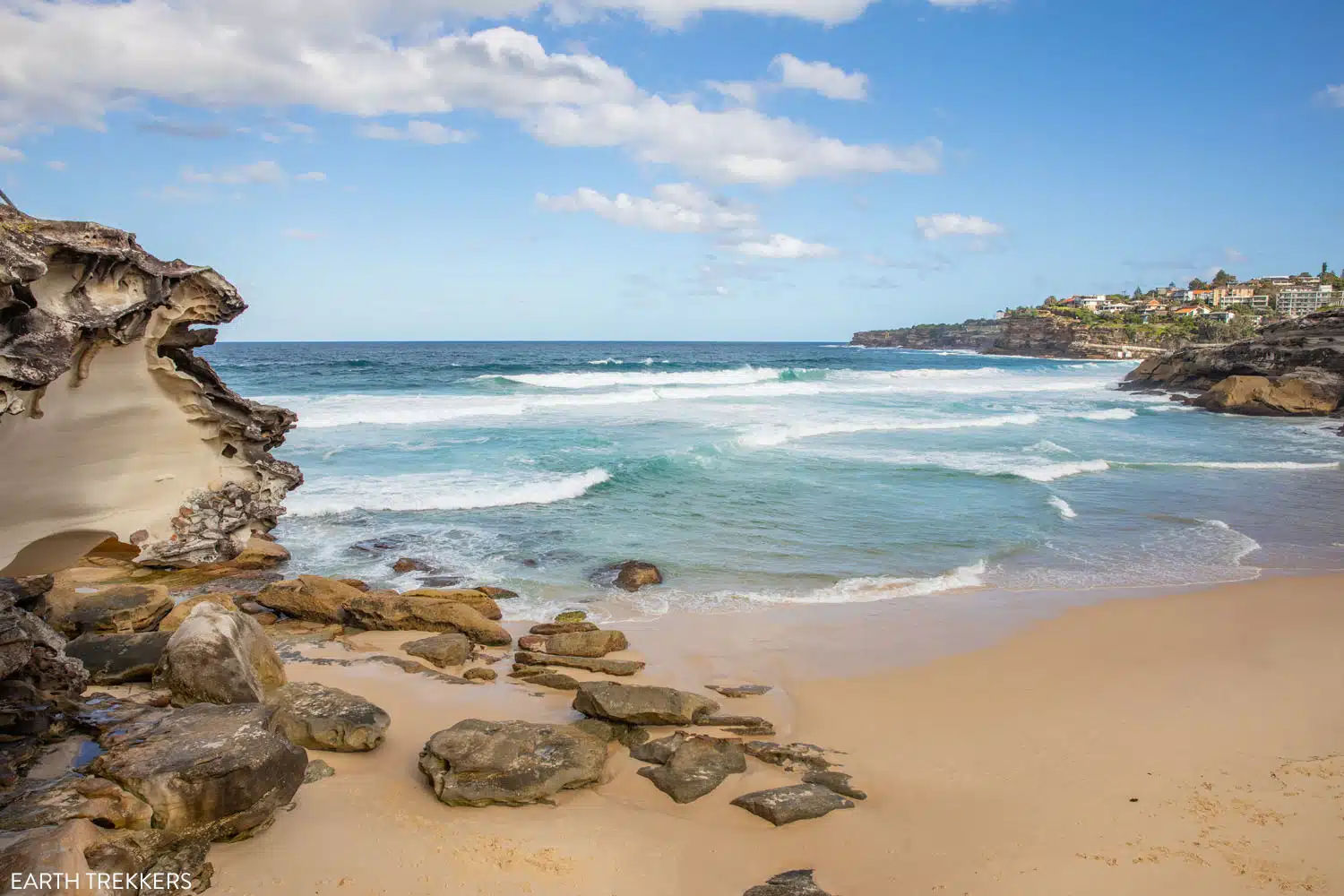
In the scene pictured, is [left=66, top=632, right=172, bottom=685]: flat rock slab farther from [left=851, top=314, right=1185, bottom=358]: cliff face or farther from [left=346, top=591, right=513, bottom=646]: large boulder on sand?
[left=851, top=314, right=1185, bottom=358]: cliff face

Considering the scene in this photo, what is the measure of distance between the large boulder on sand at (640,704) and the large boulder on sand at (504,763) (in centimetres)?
79

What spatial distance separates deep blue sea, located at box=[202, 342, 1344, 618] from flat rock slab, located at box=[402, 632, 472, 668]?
1574mm

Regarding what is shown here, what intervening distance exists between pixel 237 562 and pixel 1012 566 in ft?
36.7

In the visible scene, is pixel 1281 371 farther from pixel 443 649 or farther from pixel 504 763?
pixel 504 763

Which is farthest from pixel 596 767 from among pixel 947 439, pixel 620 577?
pixel 947 439

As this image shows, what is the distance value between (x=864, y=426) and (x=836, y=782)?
2411cm

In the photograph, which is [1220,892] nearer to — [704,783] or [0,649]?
[704,783]

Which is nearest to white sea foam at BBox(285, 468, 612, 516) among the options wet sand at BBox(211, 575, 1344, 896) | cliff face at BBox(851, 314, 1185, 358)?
wet sand at BBox(211, 575, 1344, 896)

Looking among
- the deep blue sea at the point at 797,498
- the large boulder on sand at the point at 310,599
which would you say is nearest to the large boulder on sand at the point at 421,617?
the large boulder on sand at the point at 310,599

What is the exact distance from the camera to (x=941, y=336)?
141500 millimetres

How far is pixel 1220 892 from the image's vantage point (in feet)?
15.9

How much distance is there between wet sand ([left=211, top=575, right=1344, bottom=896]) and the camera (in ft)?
16.1

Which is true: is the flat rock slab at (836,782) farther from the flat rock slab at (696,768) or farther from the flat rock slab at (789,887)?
the flat rock slab at (789,887)

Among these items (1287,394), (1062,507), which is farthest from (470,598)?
(1287,394)
